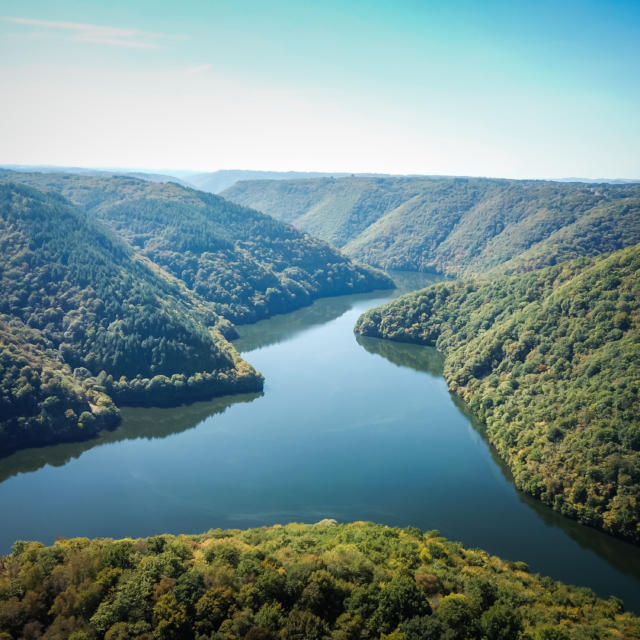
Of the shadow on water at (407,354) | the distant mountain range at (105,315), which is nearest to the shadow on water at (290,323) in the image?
the distant mountain range at (105,315)

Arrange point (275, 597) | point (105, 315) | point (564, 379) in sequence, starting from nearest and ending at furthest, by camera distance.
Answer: point (275, 597) < point (564, 379) < point (105, 315)

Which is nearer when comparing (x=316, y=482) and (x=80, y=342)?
(x=316, y=482)

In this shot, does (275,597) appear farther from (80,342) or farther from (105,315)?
(105,315)

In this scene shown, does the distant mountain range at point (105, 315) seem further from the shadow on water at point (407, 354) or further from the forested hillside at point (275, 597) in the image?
the forested hillside at point (275, 597)

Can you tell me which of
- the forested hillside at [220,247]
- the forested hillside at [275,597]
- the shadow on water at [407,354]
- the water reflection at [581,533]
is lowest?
the water reflection at [581,533]

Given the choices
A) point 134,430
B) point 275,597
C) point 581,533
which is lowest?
point 134,430

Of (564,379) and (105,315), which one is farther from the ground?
(564,379)

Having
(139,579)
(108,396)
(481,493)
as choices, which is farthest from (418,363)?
(139,579)

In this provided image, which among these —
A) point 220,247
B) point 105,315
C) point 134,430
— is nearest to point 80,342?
point 105,315

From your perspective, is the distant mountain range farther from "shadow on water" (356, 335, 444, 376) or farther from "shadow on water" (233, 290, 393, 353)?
"shadow on water" (356, 335, 444, 376)
